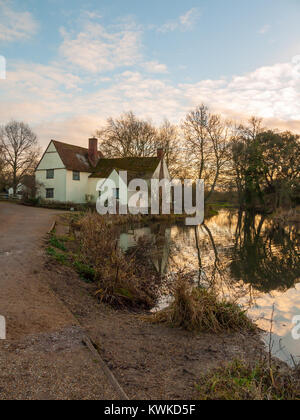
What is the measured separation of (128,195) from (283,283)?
25906 millimetres

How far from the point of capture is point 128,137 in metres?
38.7

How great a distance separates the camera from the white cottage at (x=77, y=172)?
35.2 m

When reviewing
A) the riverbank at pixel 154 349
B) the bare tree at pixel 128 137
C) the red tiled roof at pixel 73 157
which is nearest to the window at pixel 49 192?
the red tiled roof at pixel 73 157

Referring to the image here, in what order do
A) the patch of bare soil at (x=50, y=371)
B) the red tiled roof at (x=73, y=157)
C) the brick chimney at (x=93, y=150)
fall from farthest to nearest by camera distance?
the brick chimney at (x=93, y=150) → the red tiled roof at (x=73, y=157) → the patch of bare soil at (x=50, y=371)

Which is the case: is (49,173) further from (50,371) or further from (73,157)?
(50,371)

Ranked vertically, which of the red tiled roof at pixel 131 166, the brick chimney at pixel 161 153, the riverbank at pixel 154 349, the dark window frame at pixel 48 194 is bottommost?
the riverbank at pixel 154 349

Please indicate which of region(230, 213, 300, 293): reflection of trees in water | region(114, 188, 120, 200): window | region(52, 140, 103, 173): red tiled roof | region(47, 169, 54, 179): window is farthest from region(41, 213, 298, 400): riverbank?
region(47, 169, 54, 179): window

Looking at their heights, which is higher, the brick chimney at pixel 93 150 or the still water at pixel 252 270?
the brick chimney at pixel 93 150

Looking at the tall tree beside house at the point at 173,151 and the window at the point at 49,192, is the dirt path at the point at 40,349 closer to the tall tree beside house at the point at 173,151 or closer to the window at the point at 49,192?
the window at the point at 49,192

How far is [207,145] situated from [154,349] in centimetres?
3439

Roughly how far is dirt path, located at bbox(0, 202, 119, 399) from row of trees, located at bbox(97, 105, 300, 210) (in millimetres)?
31690

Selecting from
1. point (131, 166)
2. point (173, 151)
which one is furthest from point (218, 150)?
point (131, 166)

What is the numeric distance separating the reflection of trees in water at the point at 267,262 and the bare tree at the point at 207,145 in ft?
57.7
